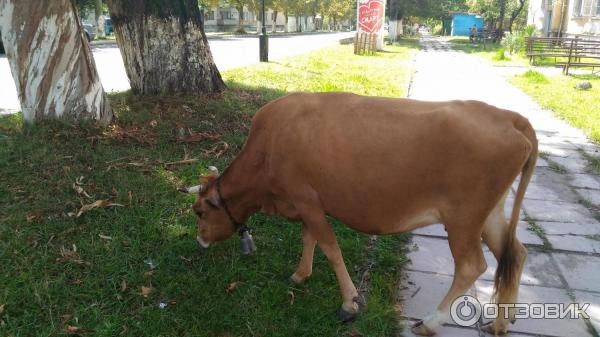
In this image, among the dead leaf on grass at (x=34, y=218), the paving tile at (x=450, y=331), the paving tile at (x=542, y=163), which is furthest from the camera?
the paving tile at (x=542, y=163)

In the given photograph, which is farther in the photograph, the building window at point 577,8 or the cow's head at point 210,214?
the building window at point 577,8

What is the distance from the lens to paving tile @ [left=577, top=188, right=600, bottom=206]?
543cm

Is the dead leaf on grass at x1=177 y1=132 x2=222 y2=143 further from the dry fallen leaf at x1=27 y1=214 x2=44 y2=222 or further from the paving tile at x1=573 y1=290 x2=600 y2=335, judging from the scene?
the paving tile at x1=573 y1=290 x2=600 y2=335

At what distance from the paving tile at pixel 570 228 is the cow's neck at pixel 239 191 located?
9.88 feet

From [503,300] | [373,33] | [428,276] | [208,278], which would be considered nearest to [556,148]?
[428,276]

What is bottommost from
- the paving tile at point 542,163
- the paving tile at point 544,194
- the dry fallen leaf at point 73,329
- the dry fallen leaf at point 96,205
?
the dry fallen leaf at point 73,329

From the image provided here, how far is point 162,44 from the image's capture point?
22.3ft

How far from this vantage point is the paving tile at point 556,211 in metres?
5.01

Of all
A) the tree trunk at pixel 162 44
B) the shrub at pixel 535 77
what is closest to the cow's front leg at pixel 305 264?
the tree trunk at pixel 162 44

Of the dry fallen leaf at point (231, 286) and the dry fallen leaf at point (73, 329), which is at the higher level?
the dry fallen leaf at point (231, 286)

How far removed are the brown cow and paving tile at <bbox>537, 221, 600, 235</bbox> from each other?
5.86 ft

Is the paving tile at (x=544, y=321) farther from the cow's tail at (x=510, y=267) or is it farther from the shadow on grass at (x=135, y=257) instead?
the shadow on grass at (x=135, y=257)

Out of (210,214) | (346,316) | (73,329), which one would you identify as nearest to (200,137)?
(210,214)

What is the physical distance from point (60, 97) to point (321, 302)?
3.84 m
